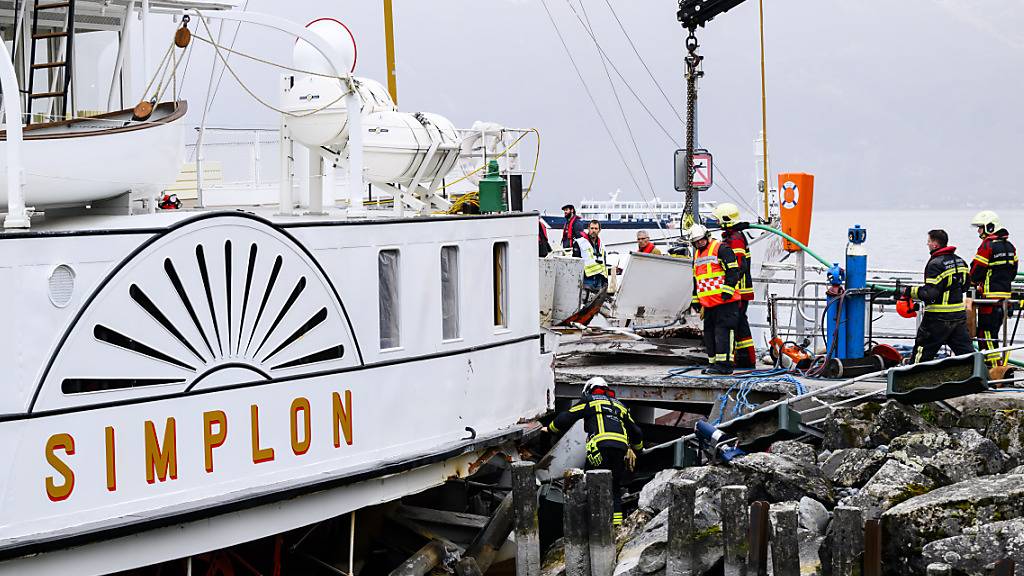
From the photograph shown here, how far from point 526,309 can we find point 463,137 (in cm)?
235

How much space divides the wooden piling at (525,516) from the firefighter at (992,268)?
5.37m

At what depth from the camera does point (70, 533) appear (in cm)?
797

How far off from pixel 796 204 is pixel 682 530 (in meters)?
10.3

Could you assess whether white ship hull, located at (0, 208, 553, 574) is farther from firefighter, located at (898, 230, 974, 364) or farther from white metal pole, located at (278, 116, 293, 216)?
firefighter, located at (898, 230, 974, 364)

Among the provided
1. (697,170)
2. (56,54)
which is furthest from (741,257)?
(56,54)

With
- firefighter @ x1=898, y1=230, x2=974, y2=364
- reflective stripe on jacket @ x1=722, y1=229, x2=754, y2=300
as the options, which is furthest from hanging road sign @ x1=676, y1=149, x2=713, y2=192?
firefighter @ x1=898, y1=230, x2=974, y2=364

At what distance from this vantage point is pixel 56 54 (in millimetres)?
10164

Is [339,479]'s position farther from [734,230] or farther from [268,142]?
[268,142]

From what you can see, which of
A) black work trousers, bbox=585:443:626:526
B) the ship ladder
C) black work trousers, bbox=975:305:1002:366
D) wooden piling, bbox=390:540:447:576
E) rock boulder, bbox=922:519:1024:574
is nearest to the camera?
rock boulder, bbox=922:519:1024:574

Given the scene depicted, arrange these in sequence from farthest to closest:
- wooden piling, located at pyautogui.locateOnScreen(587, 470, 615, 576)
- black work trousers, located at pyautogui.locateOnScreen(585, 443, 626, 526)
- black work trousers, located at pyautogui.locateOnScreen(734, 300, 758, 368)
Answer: black work trousers, located at pyautogui.locateOnScreen(734, 300, 758, 368) < black work trousers, located at pyautogui.locateOnScreen(585, 443, 626, 526) < wooden piling, located at pyautogui.locateOnScreen(587, 470, 615, 576)

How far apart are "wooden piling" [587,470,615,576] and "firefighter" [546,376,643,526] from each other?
1.45 meters

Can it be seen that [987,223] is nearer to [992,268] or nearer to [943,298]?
[992,268]

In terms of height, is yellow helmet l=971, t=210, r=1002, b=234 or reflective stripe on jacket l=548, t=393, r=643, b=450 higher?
yellow helmet l=971, t=210, r=1002, b=234

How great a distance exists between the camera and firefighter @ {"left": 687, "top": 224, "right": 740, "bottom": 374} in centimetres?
1235
